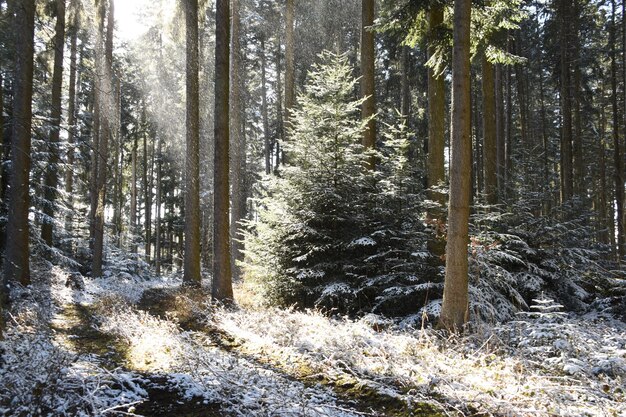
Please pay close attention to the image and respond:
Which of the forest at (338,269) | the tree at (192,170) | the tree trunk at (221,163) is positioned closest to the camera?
the forest at (338,269)

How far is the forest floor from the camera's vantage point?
4.32 m

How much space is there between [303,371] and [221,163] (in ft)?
23.7

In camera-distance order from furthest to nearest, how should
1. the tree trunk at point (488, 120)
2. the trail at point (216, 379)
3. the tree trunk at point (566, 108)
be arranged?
1. the tree trunk at point (566, 108)
2. the tree trunk at point (488, 120)
3. the trail at point (216, 379)

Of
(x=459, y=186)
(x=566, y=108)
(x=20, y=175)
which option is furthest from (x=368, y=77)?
(x=566, y=108)

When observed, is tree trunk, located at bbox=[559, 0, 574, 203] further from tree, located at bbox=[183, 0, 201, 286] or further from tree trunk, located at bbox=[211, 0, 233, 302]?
tree, located at bbox=[183, 0, 201, 286]

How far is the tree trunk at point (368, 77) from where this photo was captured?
1308 centimetres

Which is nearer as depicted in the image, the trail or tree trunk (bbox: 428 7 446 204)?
the trail

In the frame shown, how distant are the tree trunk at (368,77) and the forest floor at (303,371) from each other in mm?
6343

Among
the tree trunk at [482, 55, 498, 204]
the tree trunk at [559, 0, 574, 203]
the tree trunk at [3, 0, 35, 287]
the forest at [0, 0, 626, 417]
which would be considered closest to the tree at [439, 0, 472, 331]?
the forest at [0, 0, 626, 417]

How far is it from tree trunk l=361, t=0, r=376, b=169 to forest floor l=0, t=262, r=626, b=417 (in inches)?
250

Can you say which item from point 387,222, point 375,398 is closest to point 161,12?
point 387,222

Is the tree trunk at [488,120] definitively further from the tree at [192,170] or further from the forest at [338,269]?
the tree at [192,170]

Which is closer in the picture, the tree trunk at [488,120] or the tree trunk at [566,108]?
the tree trunk at [488,120]

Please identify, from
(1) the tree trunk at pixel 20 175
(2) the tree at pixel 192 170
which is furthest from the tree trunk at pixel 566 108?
(1) the tree trunk at pixel 20 175
